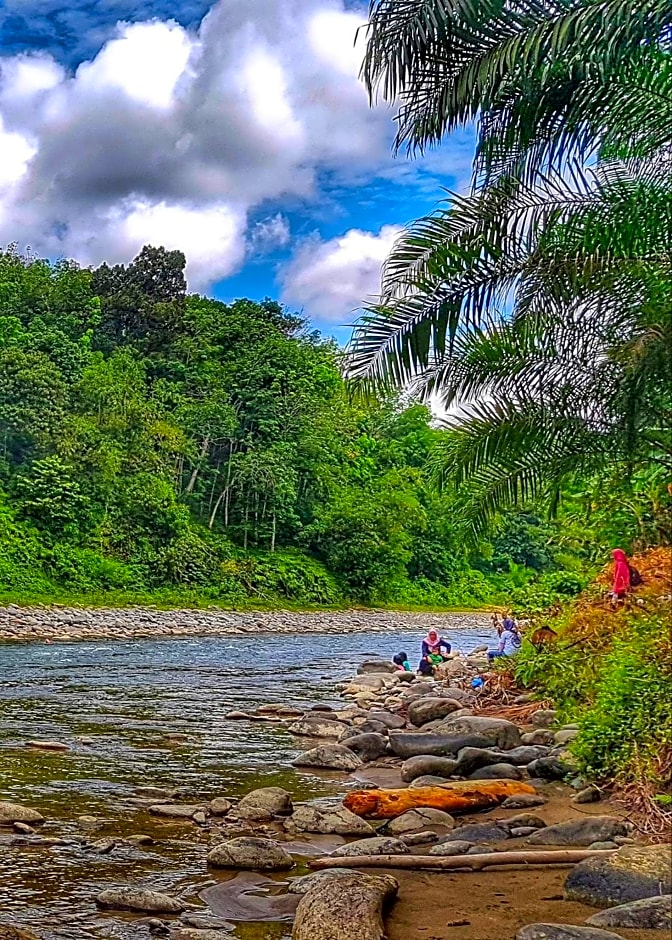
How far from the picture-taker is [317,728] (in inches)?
544

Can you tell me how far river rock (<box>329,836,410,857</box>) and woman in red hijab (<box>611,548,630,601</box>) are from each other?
4.57m

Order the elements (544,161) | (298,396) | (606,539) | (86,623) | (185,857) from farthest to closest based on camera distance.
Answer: (298,396) < (86,623) < (606,539) < (544,161) < (185,857)

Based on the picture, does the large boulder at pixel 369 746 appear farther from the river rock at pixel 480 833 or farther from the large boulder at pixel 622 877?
the large boulder at pixel 622 877

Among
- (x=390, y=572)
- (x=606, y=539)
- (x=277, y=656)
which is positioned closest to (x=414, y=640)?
(x=277, y=656)

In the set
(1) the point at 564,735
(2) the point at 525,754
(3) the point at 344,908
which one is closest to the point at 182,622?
(1) the point at 564,735

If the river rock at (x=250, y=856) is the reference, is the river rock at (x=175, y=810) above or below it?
below

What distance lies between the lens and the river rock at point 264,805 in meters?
8.63

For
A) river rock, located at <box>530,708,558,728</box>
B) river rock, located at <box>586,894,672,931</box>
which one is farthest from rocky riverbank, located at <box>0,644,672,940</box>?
river rock, located at <box>530,708,558,728</box>

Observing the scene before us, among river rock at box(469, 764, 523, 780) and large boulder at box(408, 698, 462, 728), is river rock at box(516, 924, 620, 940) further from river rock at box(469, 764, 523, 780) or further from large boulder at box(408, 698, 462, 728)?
large boulder at box(408, 698, 462, 728)

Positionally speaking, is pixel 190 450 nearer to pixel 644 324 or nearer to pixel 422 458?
pixel 422 458

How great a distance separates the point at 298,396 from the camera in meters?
57.2

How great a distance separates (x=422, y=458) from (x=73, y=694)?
2027 inches

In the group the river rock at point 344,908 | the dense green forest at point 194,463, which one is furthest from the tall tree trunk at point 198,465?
the river rock at point 344,908

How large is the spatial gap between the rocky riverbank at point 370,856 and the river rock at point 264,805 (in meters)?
0.02
